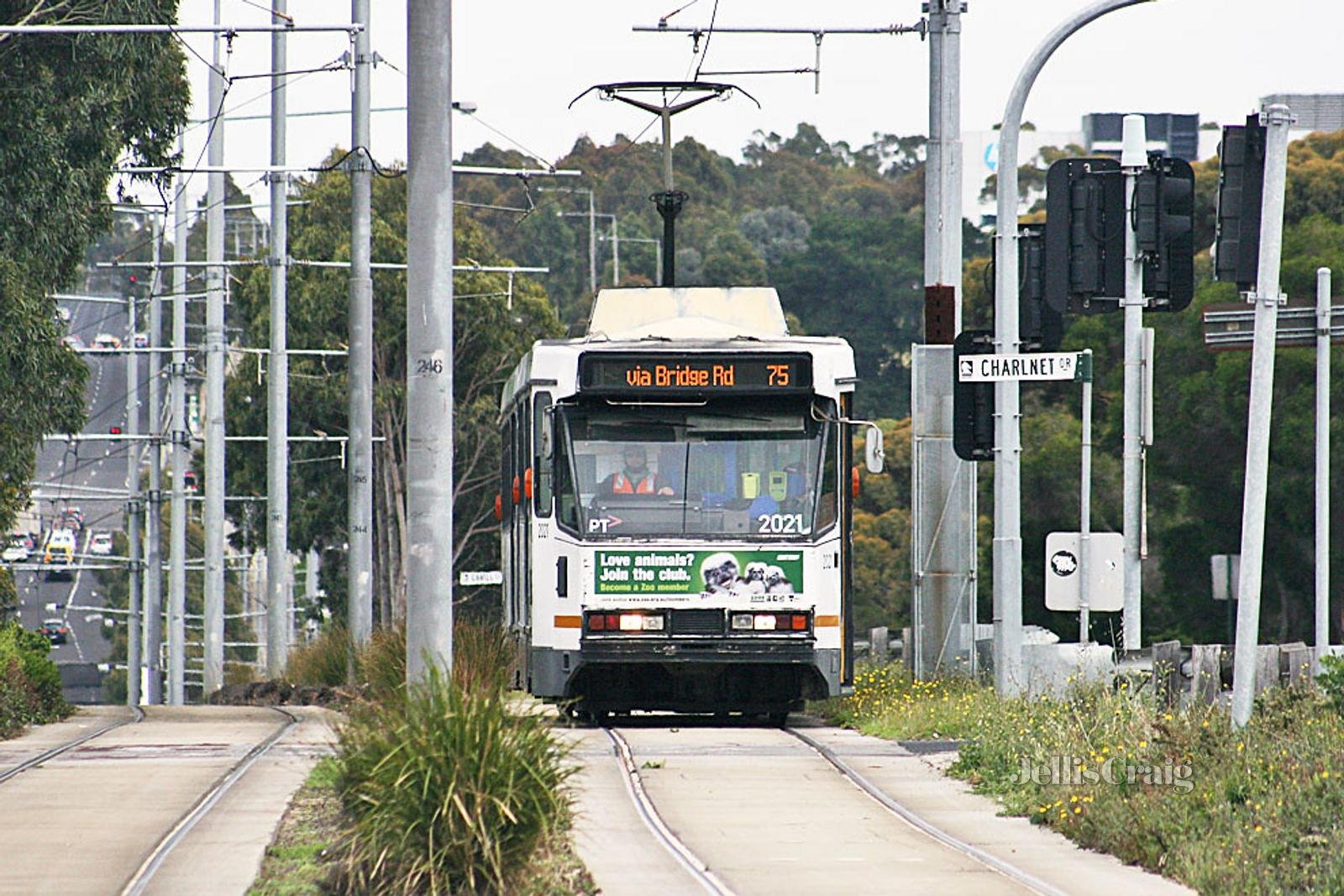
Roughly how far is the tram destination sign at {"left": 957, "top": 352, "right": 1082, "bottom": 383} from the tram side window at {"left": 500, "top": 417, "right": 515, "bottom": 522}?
484 centimetres

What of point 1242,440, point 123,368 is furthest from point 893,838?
point 123,368

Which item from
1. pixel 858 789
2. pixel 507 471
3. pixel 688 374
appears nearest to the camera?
pixel 858 789

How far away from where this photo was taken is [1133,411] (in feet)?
60.8

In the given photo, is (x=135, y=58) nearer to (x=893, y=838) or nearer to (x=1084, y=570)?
(x=1084, y=570)

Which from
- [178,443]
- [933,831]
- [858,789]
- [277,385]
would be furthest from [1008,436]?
[178,443]

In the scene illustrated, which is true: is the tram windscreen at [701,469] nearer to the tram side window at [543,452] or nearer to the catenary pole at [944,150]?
the tram side window at [543,452]

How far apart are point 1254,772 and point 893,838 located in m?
2.01

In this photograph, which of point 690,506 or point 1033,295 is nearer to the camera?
point 690,506

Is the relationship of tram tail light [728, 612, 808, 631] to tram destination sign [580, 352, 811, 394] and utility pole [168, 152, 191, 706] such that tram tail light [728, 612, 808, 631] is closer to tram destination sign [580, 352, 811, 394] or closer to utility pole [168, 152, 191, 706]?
tram destination sign [580, 352, 811, 394]

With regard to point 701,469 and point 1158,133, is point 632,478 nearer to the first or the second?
point 701,469

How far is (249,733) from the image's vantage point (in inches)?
848

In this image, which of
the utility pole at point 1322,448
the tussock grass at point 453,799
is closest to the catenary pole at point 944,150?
the utility pole at point 1322,448

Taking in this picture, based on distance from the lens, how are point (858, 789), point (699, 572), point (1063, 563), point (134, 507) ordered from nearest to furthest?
1. point (858, 789)
2. point (1063, 563)
3. point (699, 572)
4. point (134, 507)

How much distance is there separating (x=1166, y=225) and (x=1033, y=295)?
86.5 inches
